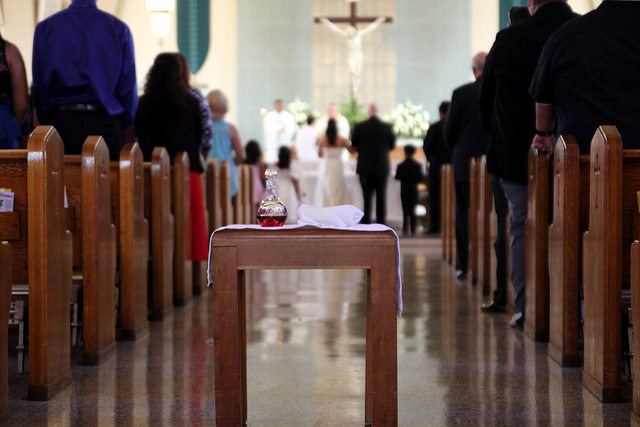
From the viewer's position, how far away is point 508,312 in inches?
254

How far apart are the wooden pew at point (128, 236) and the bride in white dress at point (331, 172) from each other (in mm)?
8276

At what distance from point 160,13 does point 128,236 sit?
6.59 meters

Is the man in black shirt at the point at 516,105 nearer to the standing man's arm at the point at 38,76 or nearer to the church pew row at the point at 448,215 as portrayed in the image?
the standing man's arm at the point at 38,76

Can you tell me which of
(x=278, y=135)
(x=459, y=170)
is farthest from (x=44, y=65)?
(x=278, y=135)

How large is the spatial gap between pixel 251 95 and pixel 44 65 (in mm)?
14186

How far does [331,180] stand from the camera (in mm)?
14312

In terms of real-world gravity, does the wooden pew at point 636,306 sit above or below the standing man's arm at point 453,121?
below

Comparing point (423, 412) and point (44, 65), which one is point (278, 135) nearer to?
point (44, 65)

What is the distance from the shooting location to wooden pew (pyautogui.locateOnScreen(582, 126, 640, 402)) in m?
4.04

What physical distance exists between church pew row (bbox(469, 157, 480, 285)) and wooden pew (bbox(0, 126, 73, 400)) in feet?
13.5

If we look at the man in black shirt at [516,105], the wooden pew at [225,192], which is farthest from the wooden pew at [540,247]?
the wooden pew at [225,192]

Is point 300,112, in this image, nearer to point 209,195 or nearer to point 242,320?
point 209,195

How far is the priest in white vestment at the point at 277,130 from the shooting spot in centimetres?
1798

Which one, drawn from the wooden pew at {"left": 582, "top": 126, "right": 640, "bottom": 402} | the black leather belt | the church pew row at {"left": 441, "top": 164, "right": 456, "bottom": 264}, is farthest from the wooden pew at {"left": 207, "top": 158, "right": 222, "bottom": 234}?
the wooden pew at {"left": 582, "top": 126, "right": 640, "bottom": 402}
